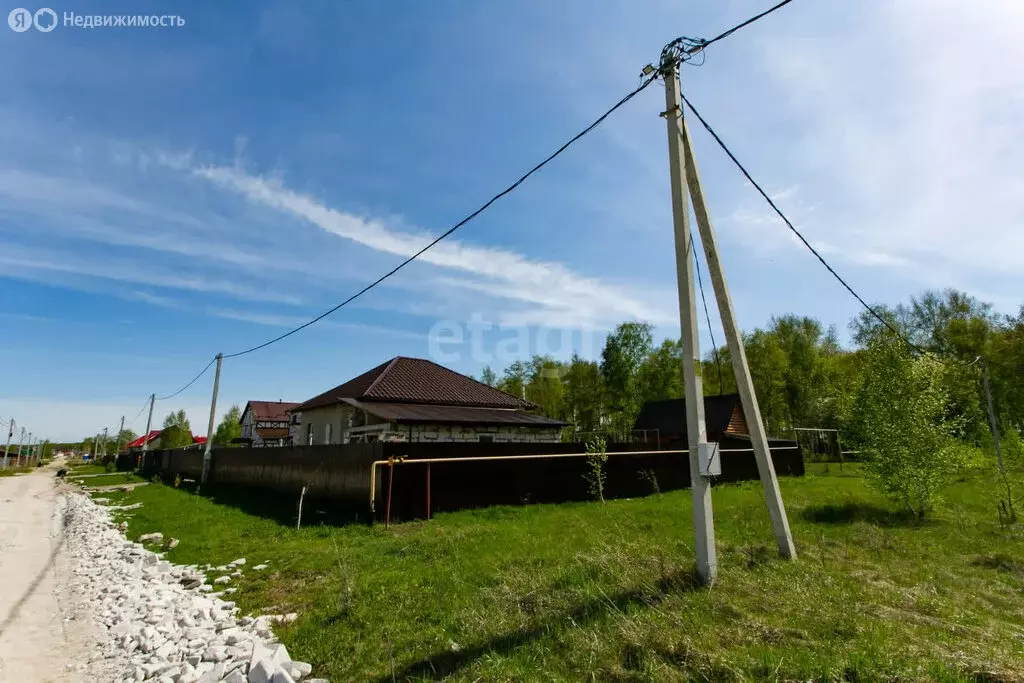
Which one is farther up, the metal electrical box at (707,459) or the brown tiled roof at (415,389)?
the brown tiled roof at (415,389)

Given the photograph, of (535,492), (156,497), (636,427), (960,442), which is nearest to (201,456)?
(156,497)

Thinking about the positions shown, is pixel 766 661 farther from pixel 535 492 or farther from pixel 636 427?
pixel 636 427

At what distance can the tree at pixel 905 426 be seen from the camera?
388 inches

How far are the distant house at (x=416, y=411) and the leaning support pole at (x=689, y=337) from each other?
13086 millimetres

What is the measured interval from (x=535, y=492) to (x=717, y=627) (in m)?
8.21

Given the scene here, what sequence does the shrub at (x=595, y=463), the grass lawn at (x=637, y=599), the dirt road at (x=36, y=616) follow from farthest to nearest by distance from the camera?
the shrub at (x=595, y=463) < the dirt road at (x=36, y=616) < the grass lawn at (x=637, y=599)

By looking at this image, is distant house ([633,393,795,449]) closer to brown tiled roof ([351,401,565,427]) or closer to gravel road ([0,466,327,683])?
brown tiled roof ([351,401,565,427])

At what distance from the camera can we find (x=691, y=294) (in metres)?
5.23

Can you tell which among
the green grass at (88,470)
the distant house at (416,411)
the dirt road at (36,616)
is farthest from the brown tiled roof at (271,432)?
the dirt road at (36,616)

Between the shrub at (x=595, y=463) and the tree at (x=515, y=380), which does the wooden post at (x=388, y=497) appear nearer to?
the shrub at (x=595, y=463)

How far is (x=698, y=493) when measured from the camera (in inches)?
195

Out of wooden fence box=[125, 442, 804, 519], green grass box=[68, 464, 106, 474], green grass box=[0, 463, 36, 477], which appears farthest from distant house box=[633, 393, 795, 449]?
green grass box=[0, 463, 36, 477]

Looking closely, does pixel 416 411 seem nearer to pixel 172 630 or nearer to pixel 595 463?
pixel 595 463

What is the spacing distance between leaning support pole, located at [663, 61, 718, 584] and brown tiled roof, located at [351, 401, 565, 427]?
13.1 m
